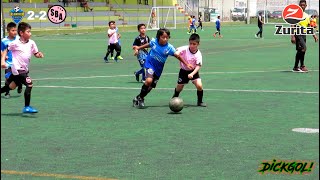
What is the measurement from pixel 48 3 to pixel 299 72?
4908 centimetres

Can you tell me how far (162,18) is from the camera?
77.7m

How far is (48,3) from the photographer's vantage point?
6719 centimetres

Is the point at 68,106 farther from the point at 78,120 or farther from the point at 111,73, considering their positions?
the point at 111,73

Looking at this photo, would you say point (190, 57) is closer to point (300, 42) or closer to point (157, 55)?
point (157, 55)

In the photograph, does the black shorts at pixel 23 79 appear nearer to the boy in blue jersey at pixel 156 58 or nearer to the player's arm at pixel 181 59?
the boy in blue jersey at pixel 156 58

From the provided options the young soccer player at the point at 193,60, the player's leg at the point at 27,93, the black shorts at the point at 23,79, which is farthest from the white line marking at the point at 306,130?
the black shorts at the point at 23,79

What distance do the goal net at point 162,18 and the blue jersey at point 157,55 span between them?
57210 millimetres

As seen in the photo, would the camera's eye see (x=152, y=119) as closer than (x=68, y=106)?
Yes

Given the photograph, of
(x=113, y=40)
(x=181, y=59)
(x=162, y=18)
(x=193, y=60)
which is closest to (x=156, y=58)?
(x=181, y=59)

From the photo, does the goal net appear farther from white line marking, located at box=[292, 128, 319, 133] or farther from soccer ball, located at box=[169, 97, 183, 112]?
white line marking, located at box=[292, 128, 319, 133]

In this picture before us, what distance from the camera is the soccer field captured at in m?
7.99

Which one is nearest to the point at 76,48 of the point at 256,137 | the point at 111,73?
the point at 111,73

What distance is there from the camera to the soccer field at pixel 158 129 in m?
7.99

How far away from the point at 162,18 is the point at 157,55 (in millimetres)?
64327
